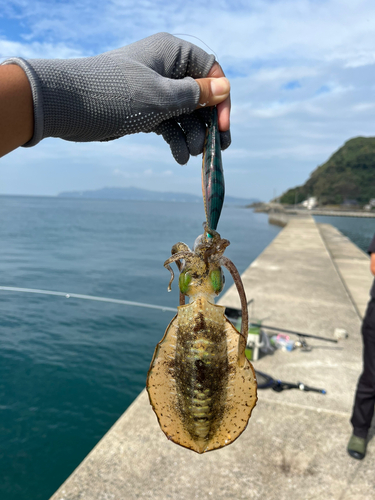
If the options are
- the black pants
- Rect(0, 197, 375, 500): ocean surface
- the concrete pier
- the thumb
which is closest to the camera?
the thumb

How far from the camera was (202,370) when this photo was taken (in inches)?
60.8

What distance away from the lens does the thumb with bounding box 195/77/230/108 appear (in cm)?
199

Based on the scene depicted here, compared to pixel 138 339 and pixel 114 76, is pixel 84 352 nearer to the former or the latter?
pixel 138 339

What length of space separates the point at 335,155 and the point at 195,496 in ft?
562

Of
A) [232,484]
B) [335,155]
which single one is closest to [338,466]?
[232,484]

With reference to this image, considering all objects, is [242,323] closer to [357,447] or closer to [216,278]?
[216,278]

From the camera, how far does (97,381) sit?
32.1 ft

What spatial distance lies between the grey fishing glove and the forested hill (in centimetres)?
13101

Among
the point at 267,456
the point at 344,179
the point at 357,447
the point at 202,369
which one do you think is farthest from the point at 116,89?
the point at 344,179

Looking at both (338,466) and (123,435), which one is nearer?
(338,466)

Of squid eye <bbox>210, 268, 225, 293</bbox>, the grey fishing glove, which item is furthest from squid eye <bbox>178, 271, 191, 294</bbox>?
the grey fishing glove

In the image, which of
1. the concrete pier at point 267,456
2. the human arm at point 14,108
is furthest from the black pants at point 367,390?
the human arm at point 14,108

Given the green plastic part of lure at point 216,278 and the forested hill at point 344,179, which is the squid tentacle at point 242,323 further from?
the forested hill at point 344,179

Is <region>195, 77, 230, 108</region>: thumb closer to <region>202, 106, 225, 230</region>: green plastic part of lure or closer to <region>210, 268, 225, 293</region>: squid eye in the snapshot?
<region>202, 106, 225, 230</region>: green plastic part of lure
